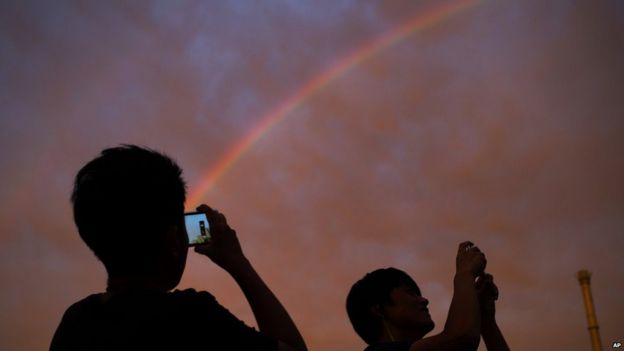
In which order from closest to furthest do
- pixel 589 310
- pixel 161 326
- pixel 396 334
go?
pixel 161 326 → pixel 396 334 → pixel 589 310

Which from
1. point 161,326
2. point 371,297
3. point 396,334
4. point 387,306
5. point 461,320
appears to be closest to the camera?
point 161,326

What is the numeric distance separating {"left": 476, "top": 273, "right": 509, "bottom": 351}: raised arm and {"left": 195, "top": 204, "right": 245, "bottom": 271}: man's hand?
242cm

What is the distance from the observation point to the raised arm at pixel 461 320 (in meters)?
3.24

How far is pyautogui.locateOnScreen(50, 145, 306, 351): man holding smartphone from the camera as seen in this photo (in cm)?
203

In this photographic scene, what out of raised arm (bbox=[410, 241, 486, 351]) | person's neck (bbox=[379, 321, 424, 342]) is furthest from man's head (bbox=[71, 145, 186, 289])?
person's neck (bbox=[379, 321, 424, 342])

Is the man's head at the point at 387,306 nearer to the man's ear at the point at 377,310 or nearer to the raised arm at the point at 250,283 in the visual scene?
the man's ear at the point at 377,310

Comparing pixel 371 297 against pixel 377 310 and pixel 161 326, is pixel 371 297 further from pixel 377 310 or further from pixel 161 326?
pixel 161 326

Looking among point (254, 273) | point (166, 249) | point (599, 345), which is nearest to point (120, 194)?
point (166, 249)

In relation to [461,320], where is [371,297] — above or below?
above

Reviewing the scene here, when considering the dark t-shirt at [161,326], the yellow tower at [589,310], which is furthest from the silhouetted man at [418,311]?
the yellow tower at [589,310]

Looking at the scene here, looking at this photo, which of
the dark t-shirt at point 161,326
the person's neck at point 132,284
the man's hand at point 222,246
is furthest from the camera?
the man's hand at point 222,246

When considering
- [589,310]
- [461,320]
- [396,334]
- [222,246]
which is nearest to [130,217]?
[222,246]

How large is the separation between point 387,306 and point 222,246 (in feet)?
8.41

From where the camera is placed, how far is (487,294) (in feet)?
14.1
